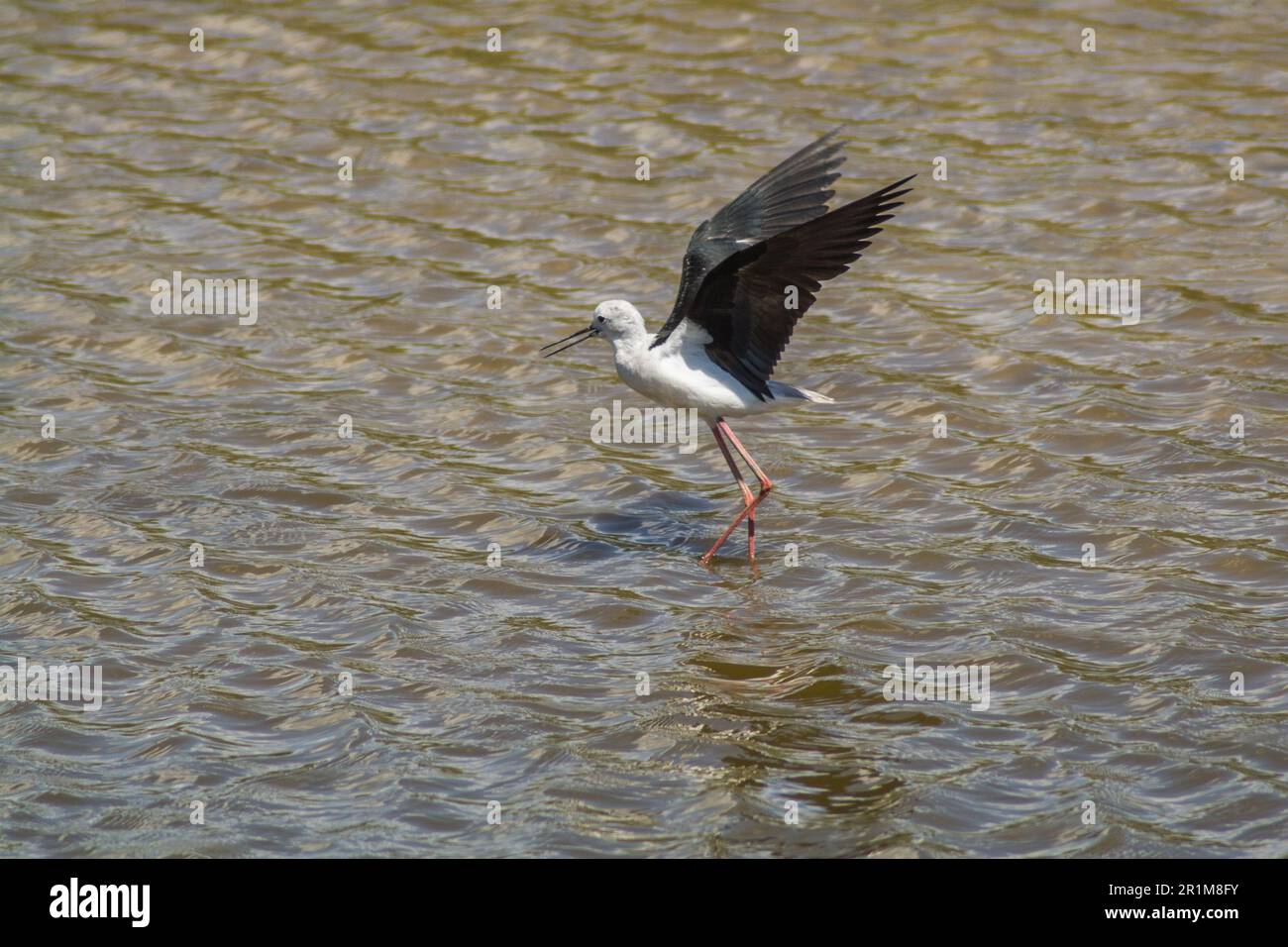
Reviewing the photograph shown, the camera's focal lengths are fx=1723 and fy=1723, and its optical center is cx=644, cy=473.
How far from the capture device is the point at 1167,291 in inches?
429

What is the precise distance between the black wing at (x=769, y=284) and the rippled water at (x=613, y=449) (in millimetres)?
1045

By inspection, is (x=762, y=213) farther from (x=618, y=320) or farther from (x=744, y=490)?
(x=744, y=490)

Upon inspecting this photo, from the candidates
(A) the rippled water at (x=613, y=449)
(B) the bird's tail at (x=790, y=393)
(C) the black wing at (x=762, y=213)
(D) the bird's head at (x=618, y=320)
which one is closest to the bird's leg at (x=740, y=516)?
(A) the rippled water at (x=613, y=449)

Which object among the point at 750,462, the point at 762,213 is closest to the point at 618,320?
the point at 762,213

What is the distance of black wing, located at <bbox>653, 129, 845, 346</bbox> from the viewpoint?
8594 mm

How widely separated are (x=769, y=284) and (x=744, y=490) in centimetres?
Result: 123

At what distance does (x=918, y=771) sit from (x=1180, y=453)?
11.0ft

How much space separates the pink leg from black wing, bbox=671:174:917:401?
0.49 m

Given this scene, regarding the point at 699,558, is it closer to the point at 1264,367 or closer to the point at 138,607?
the point at 138,607

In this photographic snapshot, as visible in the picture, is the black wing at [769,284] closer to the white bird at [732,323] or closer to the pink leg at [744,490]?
the white bird at [732,323]

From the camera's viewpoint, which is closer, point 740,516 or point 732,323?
point 732,323

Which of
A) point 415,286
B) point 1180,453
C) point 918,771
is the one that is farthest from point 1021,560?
point 415,286

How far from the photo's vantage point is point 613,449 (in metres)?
9.89

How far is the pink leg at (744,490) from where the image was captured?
8.73 m
